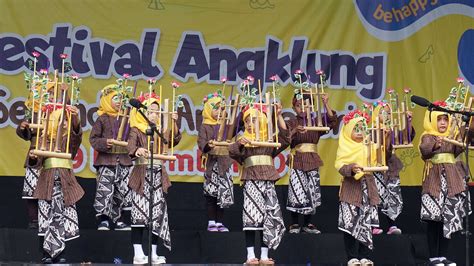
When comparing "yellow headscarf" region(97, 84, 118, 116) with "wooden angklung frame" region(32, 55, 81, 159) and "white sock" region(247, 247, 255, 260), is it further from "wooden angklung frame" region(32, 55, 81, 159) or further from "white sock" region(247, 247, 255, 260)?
"white sock" region(247, 247, 255, 260)

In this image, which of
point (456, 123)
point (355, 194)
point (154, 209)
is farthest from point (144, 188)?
point (456, 123)

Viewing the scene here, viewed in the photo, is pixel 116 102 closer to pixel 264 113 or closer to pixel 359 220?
pixel 264 113

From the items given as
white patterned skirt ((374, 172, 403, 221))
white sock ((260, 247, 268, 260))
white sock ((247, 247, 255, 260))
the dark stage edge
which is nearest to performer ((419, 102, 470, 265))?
the dark stage edge

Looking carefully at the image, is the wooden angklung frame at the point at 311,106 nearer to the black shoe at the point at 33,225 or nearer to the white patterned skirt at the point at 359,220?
the white patterned skirt at the point at 359,220

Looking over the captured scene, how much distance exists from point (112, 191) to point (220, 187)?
1.03m

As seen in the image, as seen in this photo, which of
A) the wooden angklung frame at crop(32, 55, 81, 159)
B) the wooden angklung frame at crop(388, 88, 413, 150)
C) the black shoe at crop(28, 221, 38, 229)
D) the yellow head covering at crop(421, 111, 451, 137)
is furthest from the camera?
the wooden angklung frame at crop(388, 88, 413, 150)

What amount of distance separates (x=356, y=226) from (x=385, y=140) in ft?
3.04

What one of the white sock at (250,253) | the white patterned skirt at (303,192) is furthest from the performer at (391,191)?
the white sock at (250,253)

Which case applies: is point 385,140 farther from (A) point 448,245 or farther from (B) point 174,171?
(B) point 174,171

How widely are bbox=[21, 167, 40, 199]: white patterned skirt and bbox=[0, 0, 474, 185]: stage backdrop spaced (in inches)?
36.7

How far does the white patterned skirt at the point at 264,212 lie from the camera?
1015cm

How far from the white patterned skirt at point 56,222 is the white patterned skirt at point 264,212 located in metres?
1.51

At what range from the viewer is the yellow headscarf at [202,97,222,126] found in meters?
11.2

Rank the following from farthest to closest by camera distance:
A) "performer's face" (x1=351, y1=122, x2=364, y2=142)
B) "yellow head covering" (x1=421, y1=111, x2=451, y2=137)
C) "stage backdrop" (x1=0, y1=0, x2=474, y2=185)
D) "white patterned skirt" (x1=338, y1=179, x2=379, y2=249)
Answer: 1. "stage backdrop" (x1=0, y1=0, x2=474, y2=185)
2. "yellow head covering" (x1=421, y1=111, x2=451, y2=137)
3. "performer's face" (x1=351, y1=122, x2=364, y2=142)
4. "white patterned skirt" (x1=338, y1=179, x2=379, y2=249)
